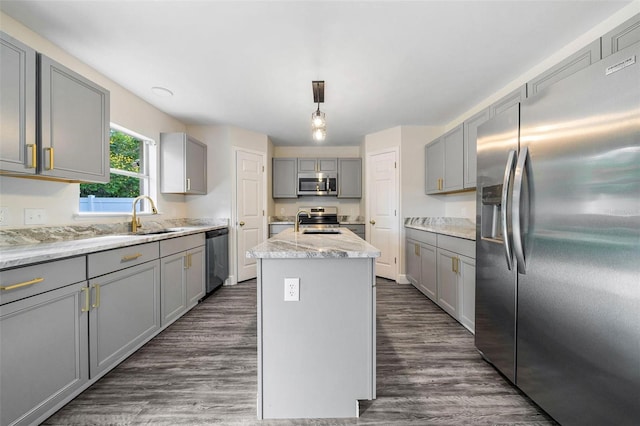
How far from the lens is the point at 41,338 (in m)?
1.29

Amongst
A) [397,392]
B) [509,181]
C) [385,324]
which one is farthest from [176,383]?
[509,181]

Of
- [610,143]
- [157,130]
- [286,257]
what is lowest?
[286,257]

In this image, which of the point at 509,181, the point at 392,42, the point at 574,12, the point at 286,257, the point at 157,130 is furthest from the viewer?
the point at 157,130

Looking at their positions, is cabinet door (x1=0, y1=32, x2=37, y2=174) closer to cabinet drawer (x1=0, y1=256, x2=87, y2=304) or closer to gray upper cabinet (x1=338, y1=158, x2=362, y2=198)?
cabinet drawer (x1=0, y1=256, x2=87, y2=304)

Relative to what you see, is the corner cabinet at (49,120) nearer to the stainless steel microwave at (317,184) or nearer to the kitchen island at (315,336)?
the kitchen island at (315,336)

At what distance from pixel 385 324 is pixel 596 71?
233 centimetres

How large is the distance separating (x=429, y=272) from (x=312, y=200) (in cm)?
277

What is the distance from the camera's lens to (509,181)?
1.52 m

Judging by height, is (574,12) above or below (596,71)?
above

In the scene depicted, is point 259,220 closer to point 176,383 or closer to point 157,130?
point 157,130

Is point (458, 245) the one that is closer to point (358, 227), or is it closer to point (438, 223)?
point (438, 223)

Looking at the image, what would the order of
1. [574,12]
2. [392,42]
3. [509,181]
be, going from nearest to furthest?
[509,181]
[574,12]
[392,42]

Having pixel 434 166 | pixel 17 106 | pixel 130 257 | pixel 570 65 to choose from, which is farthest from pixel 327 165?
pixel 17 106

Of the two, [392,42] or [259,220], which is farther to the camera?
[259,220]
